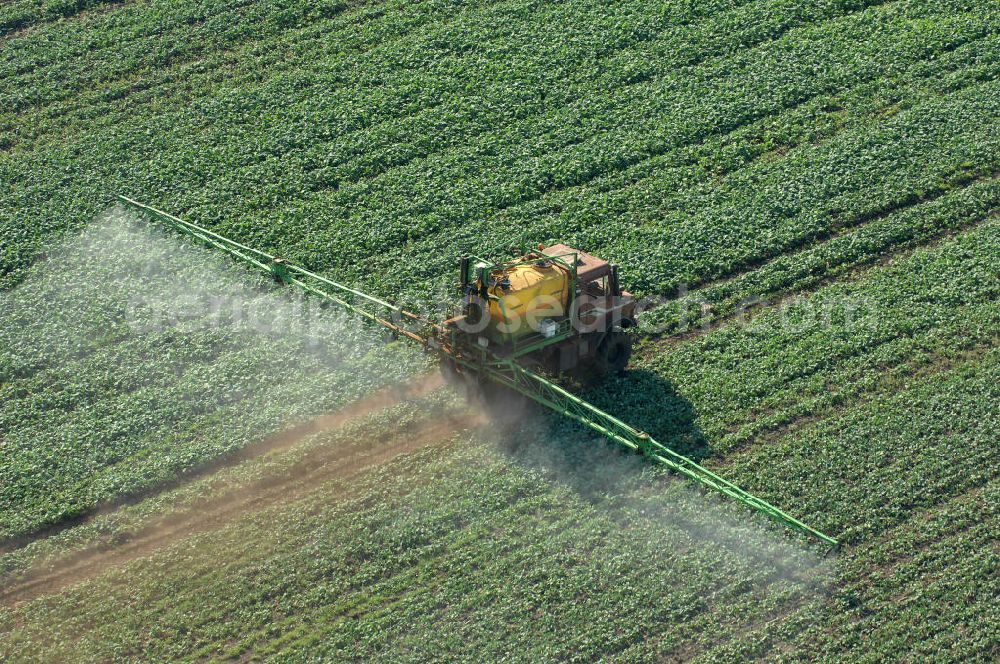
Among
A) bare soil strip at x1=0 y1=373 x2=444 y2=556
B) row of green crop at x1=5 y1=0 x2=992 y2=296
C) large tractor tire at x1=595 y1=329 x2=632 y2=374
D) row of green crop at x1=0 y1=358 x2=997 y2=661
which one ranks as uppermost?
row of green crop at x1=5 y1=0 x2=992 y2=296

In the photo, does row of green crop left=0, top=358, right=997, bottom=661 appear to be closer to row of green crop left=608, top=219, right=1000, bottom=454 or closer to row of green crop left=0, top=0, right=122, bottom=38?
row of green crop left=608, top=219, right=1000, bottom=454

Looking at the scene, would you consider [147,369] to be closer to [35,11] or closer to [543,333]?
[543,333]

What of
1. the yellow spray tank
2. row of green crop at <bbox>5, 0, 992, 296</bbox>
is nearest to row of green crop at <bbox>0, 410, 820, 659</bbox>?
the yellow spray tank

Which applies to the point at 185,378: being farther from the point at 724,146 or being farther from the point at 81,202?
the point at 724,146

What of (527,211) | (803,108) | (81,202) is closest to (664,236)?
(527,211)

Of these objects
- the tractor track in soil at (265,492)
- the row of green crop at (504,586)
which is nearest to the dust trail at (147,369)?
the tractor track in soil at (265,492)

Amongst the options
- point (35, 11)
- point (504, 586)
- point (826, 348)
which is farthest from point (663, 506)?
point (35, 11)
